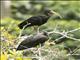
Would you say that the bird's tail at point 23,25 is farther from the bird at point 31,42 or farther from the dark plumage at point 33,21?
the bird at point 31,42

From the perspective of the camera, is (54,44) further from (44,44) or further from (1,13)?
(1,13)

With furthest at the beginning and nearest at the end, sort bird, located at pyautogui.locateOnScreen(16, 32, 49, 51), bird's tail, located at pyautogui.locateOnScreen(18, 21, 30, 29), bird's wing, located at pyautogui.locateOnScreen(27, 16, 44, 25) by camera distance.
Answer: bird's wing, located at pyautogui.locateOnScreen(27, 16, 44, 25), bird's tail, located at pyautogui.locateOnScreen(18, 21, 30, 29), bird, located at pyautogui.locateOnScreen(16, 32, 49, 51)

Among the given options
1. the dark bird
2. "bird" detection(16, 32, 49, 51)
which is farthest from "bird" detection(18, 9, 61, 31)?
"bird" detection(16, 32, 49, 51)

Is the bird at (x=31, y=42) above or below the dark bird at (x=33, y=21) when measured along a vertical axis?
below

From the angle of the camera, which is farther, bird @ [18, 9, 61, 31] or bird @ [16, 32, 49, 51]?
bird @ [18, 9, 61, 31]

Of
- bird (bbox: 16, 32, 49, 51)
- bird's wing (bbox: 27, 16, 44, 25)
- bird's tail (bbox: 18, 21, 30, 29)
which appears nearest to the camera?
bird (bbox: 16, 32, 49, 51)

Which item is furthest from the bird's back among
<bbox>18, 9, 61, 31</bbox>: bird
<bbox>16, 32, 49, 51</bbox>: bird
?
<bbox>16, 32, 49, 51</bbox>: bird

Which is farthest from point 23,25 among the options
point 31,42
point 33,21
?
point 31,42

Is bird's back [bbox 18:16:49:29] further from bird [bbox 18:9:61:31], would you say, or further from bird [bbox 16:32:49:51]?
bird [bbox 16:32:49:51]

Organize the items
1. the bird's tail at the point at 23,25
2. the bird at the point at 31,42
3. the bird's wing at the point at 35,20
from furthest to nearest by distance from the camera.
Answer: the bird's wing at the point at 35,20, the bird's tail at the point at 23,25, the bird at the point at 31,42

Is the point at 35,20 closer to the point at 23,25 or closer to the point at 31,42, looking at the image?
the point at 23,25

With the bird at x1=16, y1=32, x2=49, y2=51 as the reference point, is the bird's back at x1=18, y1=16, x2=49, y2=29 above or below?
above

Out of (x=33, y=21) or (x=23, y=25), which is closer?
(x=23, y=25)

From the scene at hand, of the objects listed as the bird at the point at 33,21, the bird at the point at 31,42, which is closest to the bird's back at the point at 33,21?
the bird at the point at 33,21
